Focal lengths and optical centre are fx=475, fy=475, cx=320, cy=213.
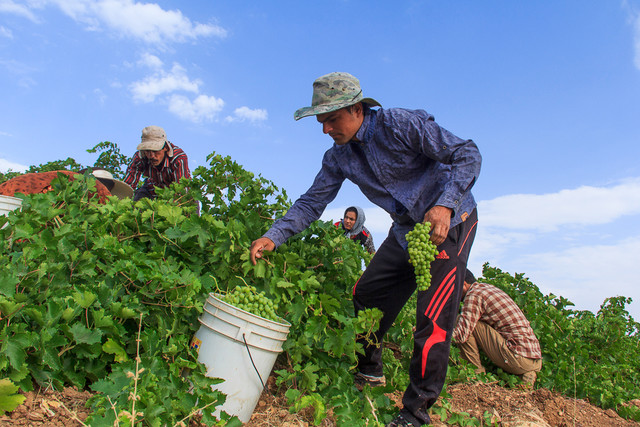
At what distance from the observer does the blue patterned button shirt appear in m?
2.90

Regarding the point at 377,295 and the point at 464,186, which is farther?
the point at 377,295

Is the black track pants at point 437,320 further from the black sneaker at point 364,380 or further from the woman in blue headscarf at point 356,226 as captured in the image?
the woman in blue headscarf at point 356,226

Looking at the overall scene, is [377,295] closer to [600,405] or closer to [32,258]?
[32,258]

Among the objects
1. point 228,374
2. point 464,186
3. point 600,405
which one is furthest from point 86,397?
point 600,405

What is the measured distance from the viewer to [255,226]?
389 cm

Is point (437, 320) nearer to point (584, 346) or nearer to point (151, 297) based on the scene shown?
point (151, 297)

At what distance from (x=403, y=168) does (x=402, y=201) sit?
0.23 metres

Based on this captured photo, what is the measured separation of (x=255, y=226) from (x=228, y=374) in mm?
1351

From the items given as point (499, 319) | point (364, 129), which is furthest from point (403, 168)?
point (499, 319)

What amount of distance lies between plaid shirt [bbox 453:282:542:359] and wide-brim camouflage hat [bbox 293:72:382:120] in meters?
2.48

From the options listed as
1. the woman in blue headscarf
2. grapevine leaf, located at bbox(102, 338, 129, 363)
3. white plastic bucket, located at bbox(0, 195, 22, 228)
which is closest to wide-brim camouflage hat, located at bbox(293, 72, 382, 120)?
grapevine leaf, located at bbox(102, 338, 129, 363)

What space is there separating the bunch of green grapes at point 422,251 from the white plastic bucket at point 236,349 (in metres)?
0.90

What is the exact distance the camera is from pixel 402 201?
10.5ft

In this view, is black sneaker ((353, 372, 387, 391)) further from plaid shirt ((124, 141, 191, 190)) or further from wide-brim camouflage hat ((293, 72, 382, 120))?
plaid shirt ((124, 141, 191, 190))
